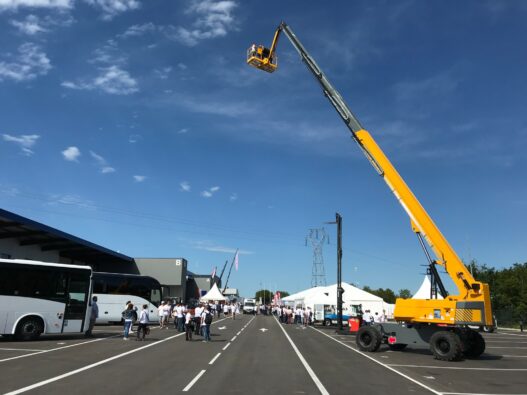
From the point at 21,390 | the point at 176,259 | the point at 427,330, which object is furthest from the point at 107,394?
the point at 176,259

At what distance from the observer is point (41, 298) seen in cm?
2003

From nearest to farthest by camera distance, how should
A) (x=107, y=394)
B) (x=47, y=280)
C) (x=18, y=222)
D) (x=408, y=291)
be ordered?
(x=107, y=394), (x=47, y=280), (x=18, y=222), (x=408, y=291)

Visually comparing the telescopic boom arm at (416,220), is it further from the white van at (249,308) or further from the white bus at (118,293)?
the white van at (249,308)

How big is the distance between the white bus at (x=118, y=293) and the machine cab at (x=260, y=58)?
727 inches

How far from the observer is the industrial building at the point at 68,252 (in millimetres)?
34406

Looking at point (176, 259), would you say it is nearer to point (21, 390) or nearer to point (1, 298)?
point (1, 298)

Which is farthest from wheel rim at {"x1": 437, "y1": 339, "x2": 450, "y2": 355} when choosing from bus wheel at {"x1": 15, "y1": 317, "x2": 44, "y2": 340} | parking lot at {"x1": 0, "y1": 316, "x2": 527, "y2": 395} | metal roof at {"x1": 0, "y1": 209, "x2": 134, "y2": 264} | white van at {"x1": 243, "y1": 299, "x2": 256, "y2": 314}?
white van at {"x1": 243, "y1": 299, "x2": 256, "y2": 314}

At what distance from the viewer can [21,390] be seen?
929cm

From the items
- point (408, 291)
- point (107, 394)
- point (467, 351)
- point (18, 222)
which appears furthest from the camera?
point (408, 291)

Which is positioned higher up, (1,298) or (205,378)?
(1,298)

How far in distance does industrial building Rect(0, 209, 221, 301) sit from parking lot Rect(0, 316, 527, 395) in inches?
663

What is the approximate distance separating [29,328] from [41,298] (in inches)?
49.2

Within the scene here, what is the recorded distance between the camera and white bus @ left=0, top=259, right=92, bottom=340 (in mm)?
19281

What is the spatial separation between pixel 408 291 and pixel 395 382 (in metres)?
143
